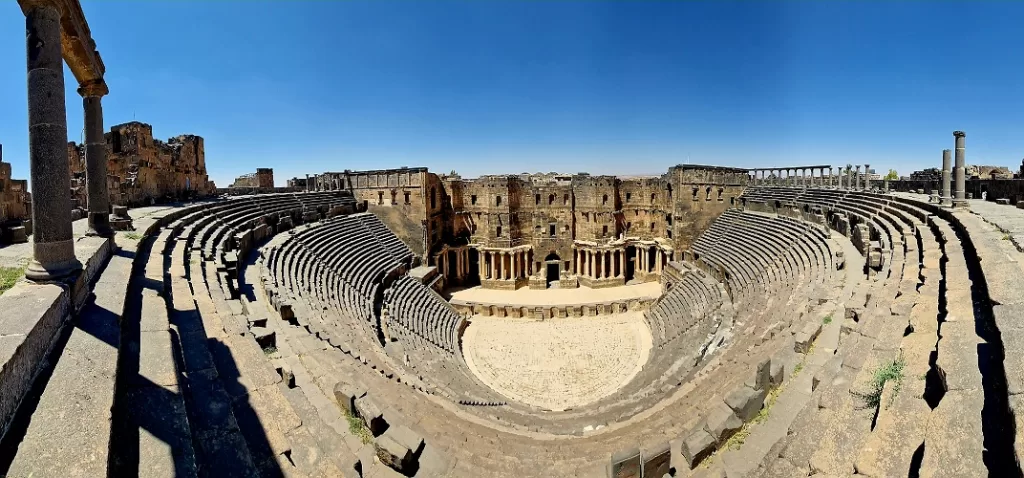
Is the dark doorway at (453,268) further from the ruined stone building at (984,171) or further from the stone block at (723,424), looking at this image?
the ruined stone building at (984,171)

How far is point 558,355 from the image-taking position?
19.5 metres

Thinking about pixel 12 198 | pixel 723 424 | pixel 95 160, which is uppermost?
pixel 95 160

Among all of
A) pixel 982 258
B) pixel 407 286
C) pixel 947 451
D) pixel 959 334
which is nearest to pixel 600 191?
pixel 407 286

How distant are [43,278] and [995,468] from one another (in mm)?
10322

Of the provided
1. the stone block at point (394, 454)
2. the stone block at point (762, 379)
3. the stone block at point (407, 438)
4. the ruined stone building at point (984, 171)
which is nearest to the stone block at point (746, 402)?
the stone block at point (762, 379)

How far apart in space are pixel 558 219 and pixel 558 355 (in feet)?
49.9

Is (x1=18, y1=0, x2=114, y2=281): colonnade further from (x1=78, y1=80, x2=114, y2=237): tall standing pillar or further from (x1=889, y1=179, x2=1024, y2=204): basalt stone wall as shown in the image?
(x1=889, y1=179, x2=1024, y2=204): basalt stone wall

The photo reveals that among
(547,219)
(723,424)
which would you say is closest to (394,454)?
(723,424)

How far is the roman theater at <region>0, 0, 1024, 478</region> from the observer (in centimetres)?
430

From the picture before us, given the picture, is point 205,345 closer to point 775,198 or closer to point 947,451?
point 947,451

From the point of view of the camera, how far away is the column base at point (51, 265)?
6.04 metres

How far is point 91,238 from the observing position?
30.9ft

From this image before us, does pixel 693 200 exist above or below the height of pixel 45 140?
below

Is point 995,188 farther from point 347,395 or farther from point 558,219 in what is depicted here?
point 347,395
